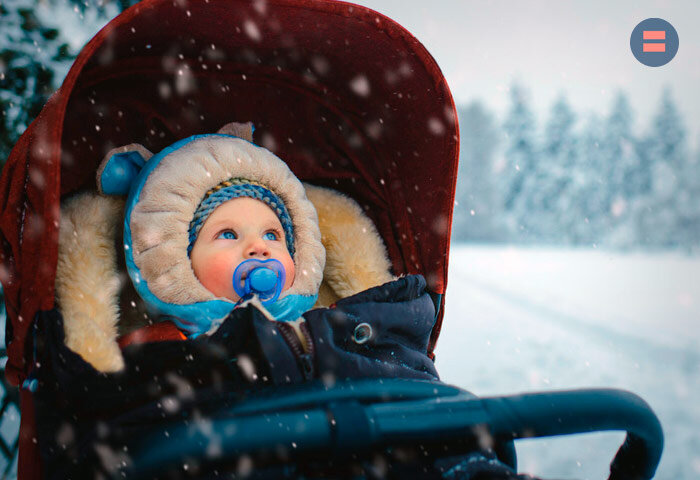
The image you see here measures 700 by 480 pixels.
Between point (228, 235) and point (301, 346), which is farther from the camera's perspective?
point (228, 235)

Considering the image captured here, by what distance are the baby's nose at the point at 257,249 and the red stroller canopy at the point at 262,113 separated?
0.48 meters

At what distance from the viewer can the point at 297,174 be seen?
1838 mm

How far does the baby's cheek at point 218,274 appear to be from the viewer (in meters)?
1.38

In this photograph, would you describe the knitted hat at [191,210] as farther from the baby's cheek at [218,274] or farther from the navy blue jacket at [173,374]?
the navy blue jacket at [173,374]

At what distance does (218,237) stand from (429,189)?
27.2 inches

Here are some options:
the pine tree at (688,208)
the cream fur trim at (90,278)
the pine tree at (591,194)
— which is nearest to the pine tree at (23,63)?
the cream fur trim at (90,278)

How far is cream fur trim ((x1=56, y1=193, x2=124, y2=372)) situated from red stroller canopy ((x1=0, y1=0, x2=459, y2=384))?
0.28 feet

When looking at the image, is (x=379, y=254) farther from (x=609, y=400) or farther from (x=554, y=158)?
(x=554, y=158)

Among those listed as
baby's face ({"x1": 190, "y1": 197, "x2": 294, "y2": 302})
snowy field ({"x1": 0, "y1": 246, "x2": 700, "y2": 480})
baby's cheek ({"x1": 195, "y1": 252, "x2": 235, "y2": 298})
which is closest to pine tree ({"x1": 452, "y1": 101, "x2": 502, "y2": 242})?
snowy field ({"x1": 0, "y1": 246, "x2": 700, "y2": 480})

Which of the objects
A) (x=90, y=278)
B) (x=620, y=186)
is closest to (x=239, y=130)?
(x=90, y=278)

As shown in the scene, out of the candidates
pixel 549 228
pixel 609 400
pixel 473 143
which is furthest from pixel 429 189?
pixel 473 143

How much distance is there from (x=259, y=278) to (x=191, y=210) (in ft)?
0.95

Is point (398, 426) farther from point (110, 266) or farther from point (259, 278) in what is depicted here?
point (110, 266)

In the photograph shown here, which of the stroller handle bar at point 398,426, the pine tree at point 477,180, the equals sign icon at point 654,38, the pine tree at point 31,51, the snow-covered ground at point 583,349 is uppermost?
the equals sign icon at point 654,38
